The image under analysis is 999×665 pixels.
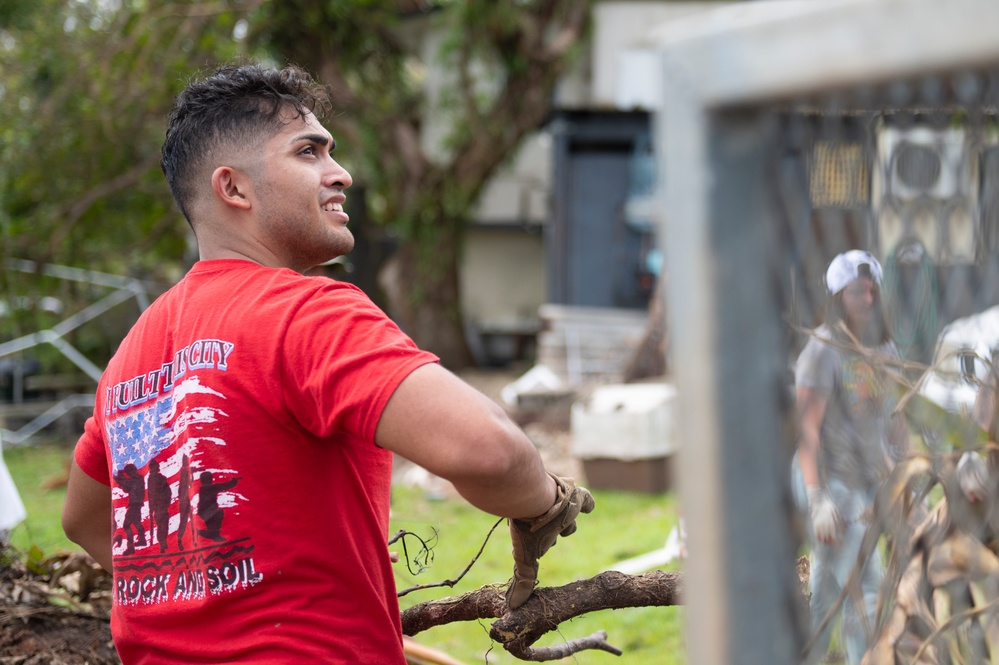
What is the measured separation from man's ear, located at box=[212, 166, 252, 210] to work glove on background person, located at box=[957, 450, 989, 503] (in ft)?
4.11

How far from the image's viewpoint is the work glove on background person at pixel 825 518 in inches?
33.6

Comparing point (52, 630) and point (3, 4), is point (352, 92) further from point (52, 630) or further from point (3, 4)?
point (52, 630)

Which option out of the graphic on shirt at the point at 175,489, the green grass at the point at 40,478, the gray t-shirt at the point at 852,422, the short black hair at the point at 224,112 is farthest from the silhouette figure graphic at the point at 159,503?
the green grass at the point at 40,478

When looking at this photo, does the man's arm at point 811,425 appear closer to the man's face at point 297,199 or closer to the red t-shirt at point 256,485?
the red t-shirt at point 256,485

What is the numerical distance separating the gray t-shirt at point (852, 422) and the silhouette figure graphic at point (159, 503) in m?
1.06

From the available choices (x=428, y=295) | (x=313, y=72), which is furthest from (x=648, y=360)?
(x=313, y=72)

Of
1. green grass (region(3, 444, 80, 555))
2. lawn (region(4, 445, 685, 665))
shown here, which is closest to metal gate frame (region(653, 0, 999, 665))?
lawn (region(4, 445, 685, 665))

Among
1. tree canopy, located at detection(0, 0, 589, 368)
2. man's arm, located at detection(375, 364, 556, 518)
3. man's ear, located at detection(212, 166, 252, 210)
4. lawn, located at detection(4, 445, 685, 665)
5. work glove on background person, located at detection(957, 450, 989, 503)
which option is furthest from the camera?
tree canopy, located at detection(0, 0, 589, 368)

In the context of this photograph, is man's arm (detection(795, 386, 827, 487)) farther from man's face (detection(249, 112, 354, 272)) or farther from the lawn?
the lawn

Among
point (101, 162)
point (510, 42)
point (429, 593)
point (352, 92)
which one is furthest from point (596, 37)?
point (429, 593)

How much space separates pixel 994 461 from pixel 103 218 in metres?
12.7

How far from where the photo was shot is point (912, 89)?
0.76 m

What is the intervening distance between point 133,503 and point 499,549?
4.60 meters

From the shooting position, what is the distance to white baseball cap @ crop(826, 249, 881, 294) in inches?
33.7
